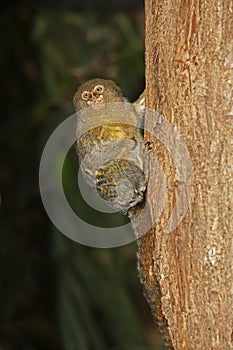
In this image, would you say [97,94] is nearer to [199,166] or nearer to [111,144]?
[111,144]

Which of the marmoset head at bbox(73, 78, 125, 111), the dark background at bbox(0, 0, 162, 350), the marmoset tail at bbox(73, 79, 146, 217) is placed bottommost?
the dark background at bbox(0, 0, 162, 350)

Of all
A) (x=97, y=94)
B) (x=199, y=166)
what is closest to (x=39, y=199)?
(x=97, y=94)

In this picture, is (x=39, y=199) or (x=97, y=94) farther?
(x=39, y=199)

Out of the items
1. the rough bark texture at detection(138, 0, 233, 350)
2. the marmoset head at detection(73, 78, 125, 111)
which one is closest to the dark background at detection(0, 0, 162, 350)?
the marmoset head at detection(73, 78, 125, 111)

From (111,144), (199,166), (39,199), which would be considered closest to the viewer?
(199,166)

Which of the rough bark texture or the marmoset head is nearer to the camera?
the rough bark texture

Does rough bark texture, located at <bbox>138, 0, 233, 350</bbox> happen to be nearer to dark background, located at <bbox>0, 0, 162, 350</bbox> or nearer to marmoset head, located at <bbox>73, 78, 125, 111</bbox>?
marmoset head, located at <bbox>73, 78, 125, 111</bbox>

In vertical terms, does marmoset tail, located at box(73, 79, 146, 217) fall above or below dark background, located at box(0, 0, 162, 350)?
above

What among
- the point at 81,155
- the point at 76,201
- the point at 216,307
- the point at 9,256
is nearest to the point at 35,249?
the point at 9,256
